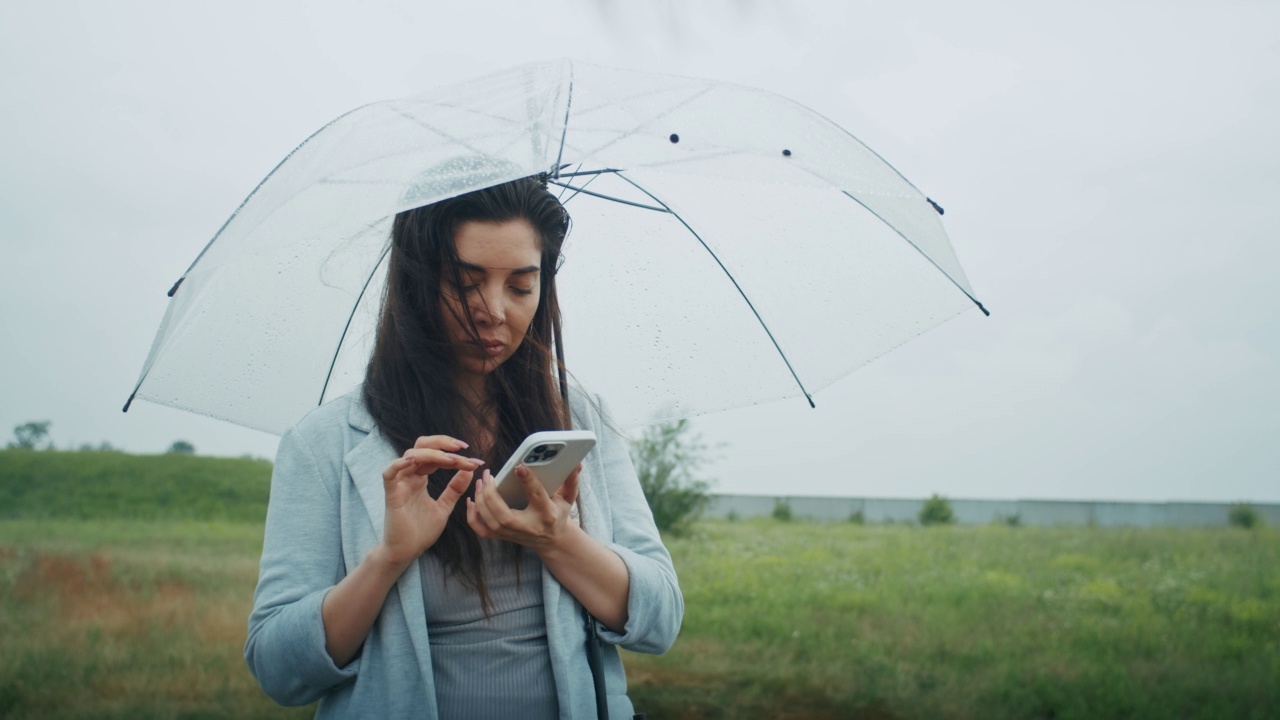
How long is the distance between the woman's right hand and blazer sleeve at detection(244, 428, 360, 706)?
15cm

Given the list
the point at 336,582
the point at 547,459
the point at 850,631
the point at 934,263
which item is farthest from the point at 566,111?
the point at 850,631

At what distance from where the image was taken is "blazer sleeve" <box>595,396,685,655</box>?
1574 millimetres

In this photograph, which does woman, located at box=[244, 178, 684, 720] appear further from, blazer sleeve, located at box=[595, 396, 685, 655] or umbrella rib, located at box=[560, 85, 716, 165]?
umbrella rib, located at box=[560, 85, 716, 165]

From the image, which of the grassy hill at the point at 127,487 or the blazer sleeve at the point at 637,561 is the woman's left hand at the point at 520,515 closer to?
the blazer sleeve at the point at 637,561

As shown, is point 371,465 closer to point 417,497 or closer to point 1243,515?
point 417,497

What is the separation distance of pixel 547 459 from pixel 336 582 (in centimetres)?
43

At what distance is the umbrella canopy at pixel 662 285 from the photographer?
1777mm

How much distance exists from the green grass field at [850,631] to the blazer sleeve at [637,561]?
15.4 feet

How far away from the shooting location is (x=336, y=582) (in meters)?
1.52

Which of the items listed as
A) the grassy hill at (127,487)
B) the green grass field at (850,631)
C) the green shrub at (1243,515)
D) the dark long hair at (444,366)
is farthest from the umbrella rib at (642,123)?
the green shrub at (1243,515)

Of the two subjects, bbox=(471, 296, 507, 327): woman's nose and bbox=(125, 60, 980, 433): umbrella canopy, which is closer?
bbox=(471, 296, 507, 327): woman's nose

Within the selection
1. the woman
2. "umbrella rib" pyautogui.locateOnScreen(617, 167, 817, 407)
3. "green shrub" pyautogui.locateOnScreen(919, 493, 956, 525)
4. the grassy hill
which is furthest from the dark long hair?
"green shrub" pyautogui.locateOnScreen(919, 493, 956, 525)

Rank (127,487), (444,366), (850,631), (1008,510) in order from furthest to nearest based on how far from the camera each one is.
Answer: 1. (1008,510)
2. (127,487)
3. (850,631)
4. (444,366)

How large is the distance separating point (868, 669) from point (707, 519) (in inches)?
315
